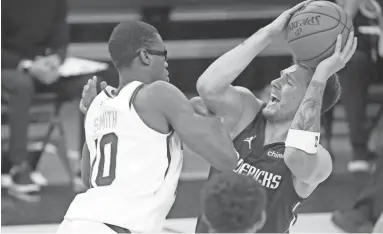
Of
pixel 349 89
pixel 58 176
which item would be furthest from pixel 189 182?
pixel 349 89

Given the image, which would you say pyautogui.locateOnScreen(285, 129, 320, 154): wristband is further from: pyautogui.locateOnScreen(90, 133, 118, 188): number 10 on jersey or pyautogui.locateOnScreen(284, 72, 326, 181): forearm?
pyautogui.locateOnScreen(90, 133, 118, 188): number 10 on jersey

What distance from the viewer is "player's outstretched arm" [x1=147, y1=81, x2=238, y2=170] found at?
3.17m

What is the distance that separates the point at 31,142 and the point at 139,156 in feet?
12.5

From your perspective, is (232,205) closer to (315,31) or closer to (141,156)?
(141,156)

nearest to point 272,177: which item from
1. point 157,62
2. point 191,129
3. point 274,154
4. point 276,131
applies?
point 274,154

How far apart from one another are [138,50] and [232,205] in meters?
0.95

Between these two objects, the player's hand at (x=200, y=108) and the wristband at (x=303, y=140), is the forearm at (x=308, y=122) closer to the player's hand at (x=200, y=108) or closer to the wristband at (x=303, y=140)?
the wristband at (x=303, y=140)

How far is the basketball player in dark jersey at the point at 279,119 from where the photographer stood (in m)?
3.19

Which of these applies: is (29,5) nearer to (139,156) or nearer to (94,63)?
(94,63)

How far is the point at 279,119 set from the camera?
11.4 feet

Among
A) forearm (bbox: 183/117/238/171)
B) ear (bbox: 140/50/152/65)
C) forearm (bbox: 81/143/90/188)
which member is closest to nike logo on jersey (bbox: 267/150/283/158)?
forearm (bbox: 183/117/238/171)

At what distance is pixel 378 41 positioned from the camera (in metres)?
6.84

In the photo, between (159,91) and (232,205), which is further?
(159,91)

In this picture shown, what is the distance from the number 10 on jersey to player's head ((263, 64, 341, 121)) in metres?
0.68
